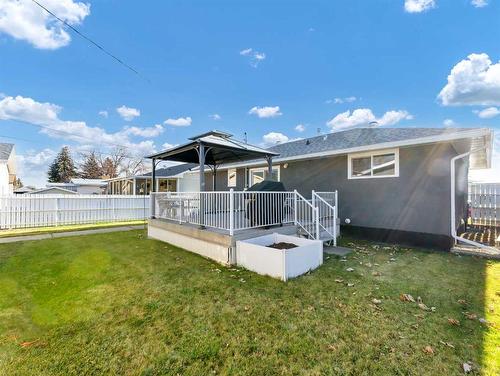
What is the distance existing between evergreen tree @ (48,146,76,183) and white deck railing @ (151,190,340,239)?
4393 centimetres

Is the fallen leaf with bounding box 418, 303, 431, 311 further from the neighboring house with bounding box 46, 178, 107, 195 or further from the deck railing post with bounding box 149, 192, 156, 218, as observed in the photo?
the neighboring house with bounding box 46, 178, 107, 195

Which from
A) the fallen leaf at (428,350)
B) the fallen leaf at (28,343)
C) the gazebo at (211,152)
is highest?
the gazebo at (211,152)

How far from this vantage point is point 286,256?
4453 millimetres

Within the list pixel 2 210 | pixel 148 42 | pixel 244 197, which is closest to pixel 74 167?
pixel 2 210

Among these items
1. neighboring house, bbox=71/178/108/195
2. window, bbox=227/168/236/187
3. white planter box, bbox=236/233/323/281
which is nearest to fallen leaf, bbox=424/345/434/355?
white planter box, bbox=236/233/323/281

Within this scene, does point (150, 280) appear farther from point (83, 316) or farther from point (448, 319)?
point (448, 319)

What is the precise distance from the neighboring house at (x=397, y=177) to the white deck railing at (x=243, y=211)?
2.36 m

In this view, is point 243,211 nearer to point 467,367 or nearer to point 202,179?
point 202,179

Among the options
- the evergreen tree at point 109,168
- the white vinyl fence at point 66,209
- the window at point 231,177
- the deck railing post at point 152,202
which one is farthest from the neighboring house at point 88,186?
the deck railing post at point 152,202

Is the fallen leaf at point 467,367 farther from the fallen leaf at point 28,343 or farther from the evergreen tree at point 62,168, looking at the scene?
the evergreen tree at point 62,168

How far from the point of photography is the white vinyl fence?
10680 mm

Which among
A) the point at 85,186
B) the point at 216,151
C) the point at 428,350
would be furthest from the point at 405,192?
the point at 85,186

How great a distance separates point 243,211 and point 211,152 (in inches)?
153

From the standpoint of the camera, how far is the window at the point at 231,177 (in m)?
13.2
